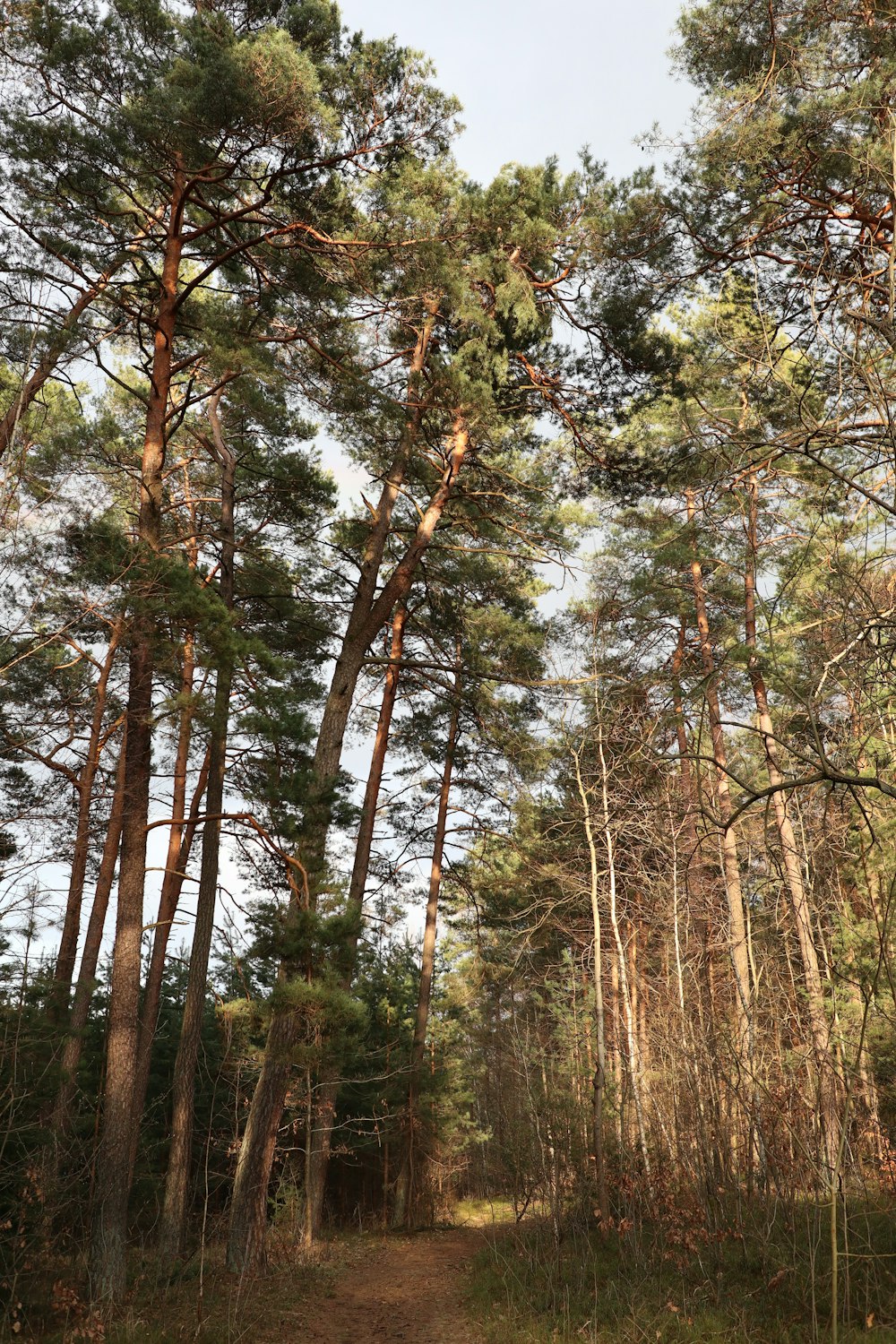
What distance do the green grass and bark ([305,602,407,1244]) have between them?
Result: 161 inches

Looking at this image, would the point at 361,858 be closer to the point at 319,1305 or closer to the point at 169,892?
the point at 169,892

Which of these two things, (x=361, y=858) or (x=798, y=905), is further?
(x=361, y=858)

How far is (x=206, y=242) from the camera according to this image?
9961mm

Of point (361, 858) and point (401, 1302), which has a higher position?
point (361, 858)

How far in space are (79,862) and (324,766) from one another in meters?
6.41

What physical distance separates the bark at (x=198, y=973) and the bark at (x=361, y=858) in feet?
5.38

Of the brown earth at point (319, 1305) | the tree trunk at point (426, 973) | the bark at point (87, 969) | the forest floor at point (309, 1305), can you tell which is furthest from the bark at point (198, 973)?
the tree trunk at point (426, 973)

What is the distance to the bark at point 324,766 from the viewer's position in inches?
340

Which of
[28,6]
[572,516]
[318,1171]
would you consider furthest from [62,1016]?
[28,6]

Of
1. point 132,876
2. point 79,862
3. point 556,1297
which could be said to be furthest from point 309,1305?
point 79,862

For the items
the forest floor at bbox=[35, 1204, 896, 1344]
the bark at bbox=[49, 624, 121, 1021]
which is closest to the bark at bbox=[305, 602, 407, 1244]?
the forest floor at bbox=[35, 1204, 896, 1344]

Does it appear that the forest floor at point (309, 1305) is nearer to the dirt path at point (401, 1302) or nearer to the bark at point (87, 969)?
the dirt path at point (401, 1302)

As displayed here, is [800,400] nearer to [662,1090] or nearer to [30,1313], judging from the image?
[30,1313]

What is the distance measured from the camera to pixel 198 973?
11.1 meters
